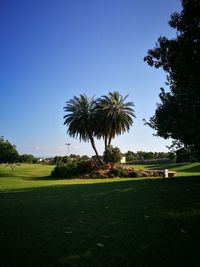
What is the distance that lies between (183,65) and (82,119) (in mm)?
31869

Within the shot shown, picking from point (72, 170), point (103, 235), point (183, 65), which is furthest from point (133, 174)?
point (103, 235)

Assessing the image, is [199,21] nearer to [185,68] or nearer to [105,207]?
[185,68]

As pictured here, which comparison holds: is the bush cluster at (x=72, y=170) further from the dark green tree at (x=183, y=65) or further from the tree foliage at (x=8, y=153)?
the dark green tree at (x=183, y=65)

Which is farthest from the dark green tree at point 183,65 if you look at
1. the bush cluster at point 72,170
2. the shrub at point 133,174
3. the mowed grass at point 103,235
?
the bush cluster at point 72,170

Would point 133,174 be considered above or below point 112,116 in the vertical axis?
below

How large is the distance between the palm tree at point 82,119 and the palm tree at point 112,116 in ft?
3.67

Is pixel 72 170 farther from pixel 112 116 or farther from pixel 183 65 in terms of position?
pixel 183 65

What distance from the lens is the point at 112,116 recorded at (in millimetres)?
38438

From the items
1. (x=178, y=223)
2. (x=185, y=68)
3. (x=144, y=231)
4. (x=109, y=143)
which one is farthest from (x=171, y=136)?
(x=109, y=143)

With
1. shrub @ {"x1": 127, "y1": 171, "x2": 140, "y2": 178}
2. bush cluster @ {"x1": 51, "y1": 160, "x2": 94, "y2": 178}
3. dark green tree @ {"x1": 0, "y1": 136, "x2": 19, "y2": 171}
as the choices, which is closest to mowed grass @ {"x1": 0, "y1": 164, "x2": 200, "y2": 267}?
shrub @ {"x1": 127, "y1": 171, "x2": 140, "y2": 178}

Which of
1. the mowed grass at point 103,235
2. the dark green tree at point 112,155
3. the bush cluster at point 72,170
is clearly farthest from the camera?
the dark green tree at point 112,155

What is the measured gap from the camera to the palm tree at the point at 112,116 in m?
38.5

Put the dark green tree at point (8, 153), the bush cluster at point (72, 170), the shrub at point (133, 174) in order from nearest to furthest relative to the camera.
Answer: the shrub at point (133, 174) < the bush cluster at point (72, 170) < the dark green tree at point (8, 153)

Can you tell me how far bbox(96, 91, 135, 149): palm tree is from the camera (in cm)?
3853
